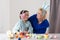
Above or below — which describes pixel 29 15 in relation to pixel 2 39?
above

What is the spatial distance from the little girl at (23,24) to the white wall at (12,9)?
0.09ft

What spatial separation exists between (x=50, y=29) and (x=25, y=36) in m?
0.20

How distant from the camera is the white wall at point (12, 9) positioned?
114cm

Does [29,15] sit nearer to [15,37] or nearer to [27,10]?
[27,10]

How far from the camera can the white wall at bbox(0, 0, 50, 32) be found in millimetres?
1137

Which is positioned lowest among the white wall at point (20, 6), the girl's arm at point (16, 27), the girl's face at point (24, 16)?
the girl's arm at point (16, 27)

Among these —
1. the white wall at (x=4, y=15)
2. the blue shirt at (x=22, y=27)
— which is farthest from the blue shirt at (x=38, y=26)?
the white wall at (x=4, y=15)

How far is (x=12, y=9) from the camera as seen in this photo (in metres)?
1.14

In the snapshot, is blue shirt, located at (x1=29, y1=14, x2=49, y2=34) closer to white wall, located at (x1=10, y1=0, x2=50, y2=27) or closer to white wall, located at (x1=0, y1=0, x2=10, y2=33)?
white wall, located at (x1=10, y1=0, x2=50, y2=27)

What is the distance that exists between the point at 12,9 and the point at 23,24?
14 centimetres

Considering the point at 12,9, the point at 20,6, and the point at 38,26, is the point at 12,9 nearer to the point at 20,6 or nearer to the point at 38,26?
the point at 20,6

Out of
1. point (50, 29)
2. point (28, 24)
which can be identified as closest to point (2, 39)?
point (28, 24)

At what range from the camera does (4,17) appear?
114 centimetres

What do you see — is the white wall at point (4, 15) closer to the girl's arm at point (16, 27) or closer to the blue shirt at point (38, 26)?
the girl's arm at point (16, 27)
